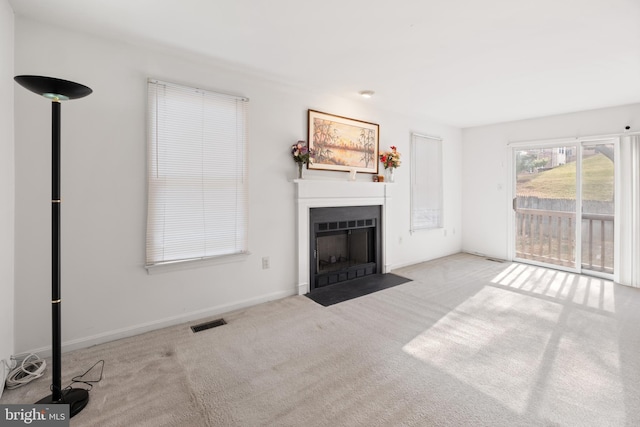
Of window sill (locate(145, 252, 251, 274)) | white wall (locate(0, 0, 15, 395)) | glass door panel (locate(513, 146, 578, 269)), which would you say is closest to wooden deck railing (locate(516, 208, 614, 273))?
glass door panel (locate(513, 146, 578, 269))

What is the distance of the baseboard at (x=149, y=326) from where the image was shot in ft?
7.64

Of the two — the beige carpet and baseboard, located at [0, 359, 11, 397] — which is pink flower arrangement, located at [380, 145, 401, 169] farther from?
baseboard, located at [0, 359, 11, 397]

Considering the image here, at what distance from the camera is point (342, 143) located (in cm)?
398

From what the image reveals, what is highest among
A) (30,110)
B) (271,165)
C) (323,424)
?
(30,110)

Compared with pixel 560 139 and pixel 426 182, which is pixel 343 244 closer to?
pixel 426 182

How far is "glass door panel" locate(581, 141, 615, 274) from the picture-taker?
4258 millimetres

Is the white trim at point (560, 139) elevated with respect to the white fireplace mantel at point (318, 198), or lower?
elevated

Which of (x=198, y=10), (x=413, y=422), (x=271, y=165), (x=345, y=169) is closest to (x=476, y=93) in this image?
(x=345, y=169)

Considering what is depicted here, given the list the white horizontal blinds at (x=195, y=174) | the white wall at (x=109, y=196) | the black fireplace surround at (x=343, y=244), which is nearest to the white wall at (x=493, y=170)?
the black fireplace surround at (x=343, y=244)

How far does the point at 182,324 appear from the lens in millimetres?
2803

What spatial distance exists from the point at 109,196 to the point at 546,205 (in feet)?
19.4

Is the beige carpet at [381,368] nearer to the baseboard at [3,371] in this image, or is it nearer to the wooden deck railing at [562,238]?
the baseboard at [3,371]

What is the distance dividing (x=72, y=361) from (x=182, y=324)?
31.7 inches

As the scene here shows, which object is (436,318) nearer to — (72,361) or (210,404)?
(210,404)
